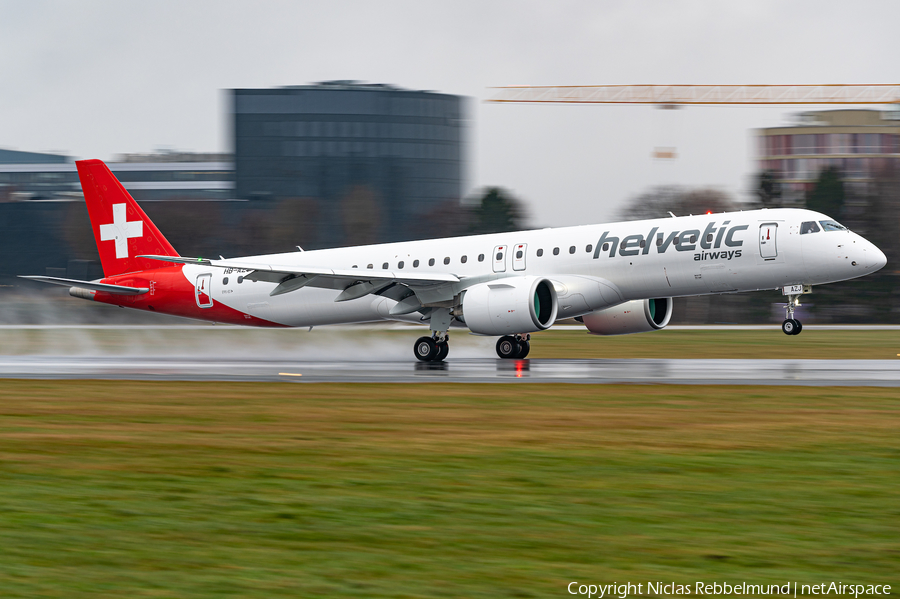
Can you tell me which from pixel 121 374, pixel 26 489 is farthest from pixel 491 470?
pixel 121 374

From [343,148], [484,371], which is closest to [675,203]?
[343,148]

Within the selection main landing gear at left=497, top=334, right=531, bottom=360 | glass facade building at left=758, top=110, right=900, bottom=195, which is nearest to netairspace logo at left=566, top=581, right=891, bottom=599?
main landing gear at left=497, top=334, right=531, bottom=360

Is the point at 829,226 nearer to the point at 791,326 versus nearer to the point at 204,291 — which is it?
the point at 791,326

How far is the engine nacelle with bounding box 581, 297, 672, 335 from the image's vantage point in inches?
1097

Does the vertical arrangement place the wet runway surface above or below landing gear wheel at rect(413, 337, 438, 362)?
below

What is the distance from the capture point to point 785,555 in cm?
680

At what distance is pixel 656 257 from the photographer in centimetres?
2509

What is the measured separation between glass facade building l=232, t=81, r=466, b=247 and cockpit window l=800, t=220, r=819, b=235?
272ft

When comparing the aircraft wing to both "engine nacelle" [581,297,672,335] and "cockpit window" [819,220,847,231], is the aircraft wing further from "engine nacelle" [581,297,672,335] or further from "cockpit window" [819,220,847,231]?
"cockpit window" [819,220,847,231]

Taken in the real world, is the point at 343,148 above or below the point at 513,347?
above

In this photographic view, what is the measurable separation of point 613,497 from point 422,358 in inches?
719

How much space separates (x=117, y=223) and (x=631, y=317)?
1715cm

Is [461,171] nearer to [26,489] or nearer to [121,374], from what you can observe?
[121,374]

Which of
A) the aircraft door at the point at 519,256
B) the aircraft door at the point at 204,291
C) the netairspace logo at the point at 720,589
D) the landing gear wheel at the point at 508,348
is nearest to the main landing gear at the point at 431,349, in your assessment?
the landing gear wheel at the point at 508,348
